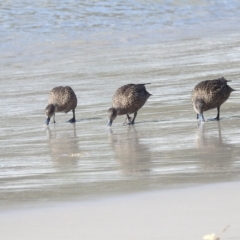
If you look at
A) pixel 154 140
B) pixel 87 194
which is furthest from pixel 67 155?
pixel 87 194

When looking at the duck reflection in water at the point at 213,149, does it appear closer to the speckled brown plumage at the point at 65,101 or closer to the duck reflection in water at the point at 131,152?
the duck reflection in water at the point at 131,152

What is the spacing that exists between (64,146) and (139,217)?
3.35 metres

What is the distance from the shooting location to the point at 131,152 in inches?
297

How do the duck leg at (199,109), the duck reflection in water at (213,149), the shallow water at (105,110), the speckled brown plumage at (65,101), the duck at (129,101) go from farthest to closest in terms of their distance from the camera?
the speckled brown plumage at (65,101) → the duck at (129,101) → the duck leg at (199,109) → the duck reflection in water at (213,149) → the shallow water at (105,110)

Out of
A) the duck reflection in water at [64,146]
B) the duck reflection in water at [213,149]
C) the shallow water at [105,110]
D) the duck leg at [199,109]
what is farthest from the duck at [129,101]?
the duck reflection in water at [213,149]

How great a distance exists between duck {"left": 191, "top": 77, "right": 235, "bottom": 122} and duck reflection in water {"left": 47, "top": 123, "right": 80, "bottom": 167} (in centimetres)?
145

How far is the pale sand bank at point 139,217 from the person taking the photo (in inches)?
179

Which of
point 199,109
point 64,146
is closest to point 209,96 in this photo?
point 199,109

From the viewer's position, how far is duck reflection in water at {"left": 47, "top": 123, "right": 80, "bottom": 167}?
725cm

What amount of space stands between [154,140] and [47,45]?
36.6ft

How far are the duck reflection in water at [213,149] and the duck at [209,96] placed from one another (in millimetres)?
631

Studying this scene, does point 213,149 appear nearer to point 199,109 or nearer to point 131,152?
point 131,152

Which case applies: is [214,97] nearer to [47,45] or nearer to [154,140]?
[154,140]

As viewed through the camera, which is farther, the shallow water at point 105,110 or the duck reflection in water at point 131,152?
the duck reflection in water at point 131,152
